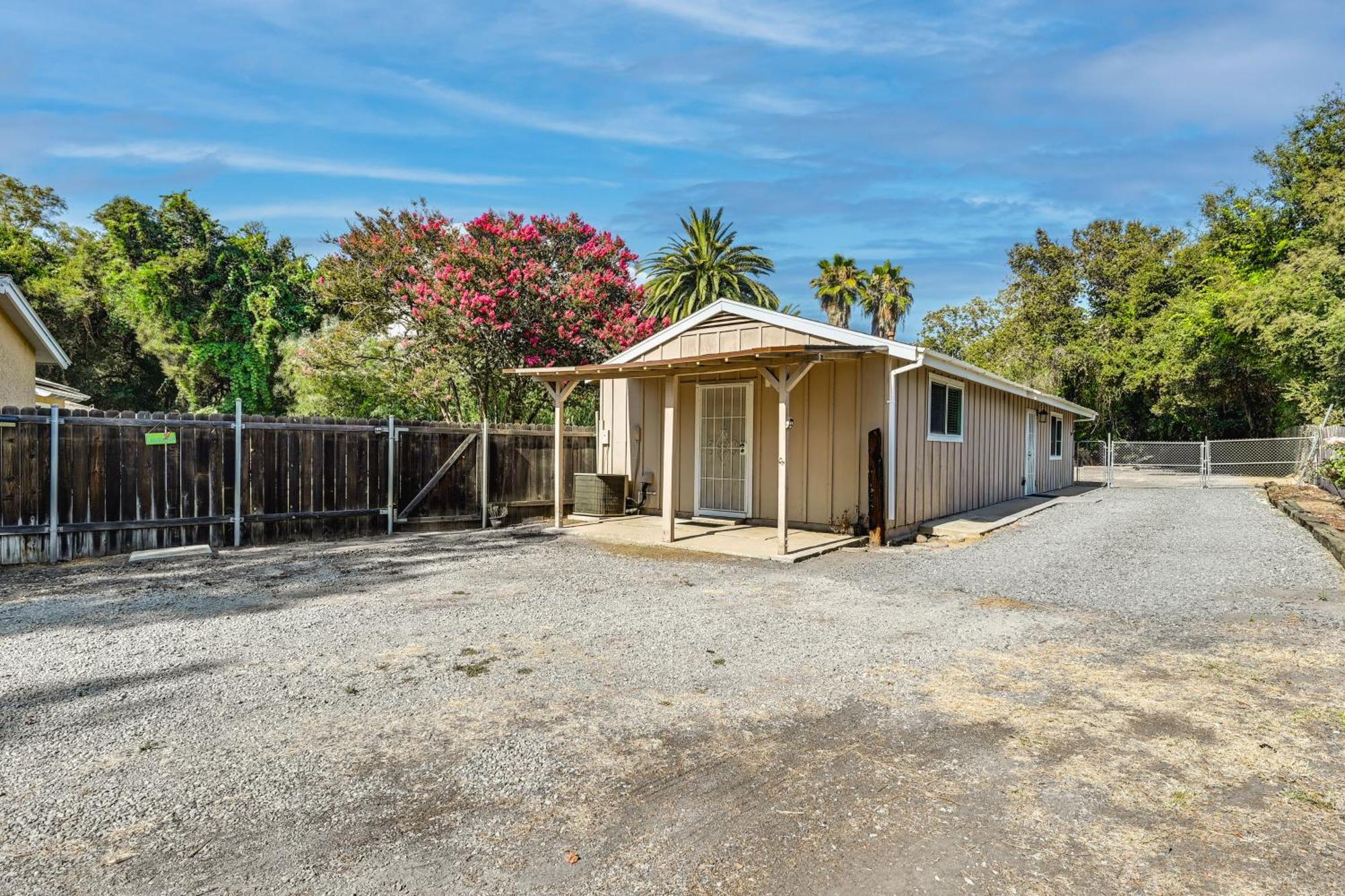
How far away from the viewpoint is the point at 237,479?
27.3 ft

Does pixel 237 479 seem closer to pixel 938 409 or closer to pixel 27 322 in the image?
pixel 27 322

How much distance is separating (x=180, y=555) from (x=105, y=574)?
0.92m

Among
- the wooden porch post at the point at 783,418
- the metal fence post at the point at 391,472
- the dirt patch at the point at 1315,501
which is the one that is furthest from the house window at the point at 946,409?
the metal fence post at the point at 391,472

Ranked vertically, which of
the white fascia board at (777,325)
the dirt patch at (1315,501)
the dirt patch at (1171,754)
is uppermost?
the white fascia board at (777,325)

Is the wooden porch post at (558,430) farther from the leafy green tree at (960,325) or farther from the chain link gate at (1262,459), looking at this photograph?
the leafy green tree at (960,325)

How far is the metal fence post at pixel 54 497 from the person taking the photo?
23.3 ft

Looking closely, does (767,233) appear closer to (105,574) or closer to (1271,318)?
(1271,318)

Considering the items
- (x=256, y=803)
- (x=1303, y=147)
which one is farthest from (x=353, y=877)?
(x=1303, y=147)

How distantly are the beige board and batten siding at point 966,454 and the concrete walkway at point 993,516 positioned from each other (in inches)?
6.5

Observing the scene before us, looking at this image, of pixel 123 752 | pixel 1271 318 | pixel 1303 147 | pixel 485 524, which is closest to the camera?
pixel 123 752

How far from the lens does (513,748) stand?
2938 millimetres

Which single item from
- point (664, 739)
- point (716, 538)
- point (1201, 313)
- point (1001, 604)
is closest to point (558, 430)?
point (716, 538)

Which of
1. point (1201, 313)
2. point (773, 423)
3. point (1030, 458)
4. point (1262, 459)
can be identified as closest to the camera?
point (773, 423)

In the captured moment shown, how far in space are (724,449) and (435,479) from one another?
4241 millimetres
